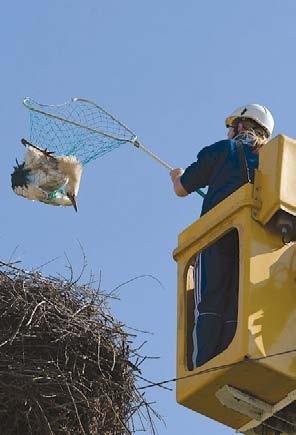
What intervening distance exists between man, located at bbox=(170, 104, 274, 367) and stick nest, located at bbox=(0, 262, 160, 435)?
43.5 inches

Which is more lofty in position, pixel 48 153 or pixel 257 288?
pixel 48 153

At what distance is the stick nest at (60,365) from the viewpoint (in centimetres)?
723

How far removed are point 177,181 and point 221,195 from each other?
42 centimetres

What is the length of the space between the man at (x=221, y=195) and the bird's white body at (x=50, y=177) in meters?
1.59

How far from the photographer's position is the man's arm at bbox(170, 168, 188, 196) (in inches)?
277

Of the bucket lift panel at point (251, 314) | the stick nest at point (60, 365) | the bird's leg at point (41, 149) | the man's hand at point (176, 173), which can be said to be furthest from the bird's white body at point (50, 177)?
the bucket lift panel at point (251, 314)

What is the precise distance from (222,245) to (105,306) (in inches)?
66.7

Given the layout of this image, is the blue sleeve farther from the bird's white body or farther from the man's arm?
the bird's white body

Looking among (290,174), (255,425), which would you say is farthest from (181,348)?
(290,174)

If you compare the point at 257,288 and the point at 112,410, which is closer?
the point at 257,288

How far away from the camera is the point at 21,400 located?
721 cm

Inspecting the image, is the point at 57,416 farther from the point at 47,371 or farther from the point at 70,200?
the point at 70,200

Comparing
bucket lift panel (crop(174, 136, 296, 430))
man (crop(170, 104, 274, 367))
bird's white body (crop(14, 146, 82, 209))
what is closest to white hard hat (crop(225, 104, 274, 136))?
man (crop(170, 104, 274, 367))

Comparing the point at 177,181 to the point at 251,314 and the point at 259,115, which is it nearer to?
the point at 259,115
